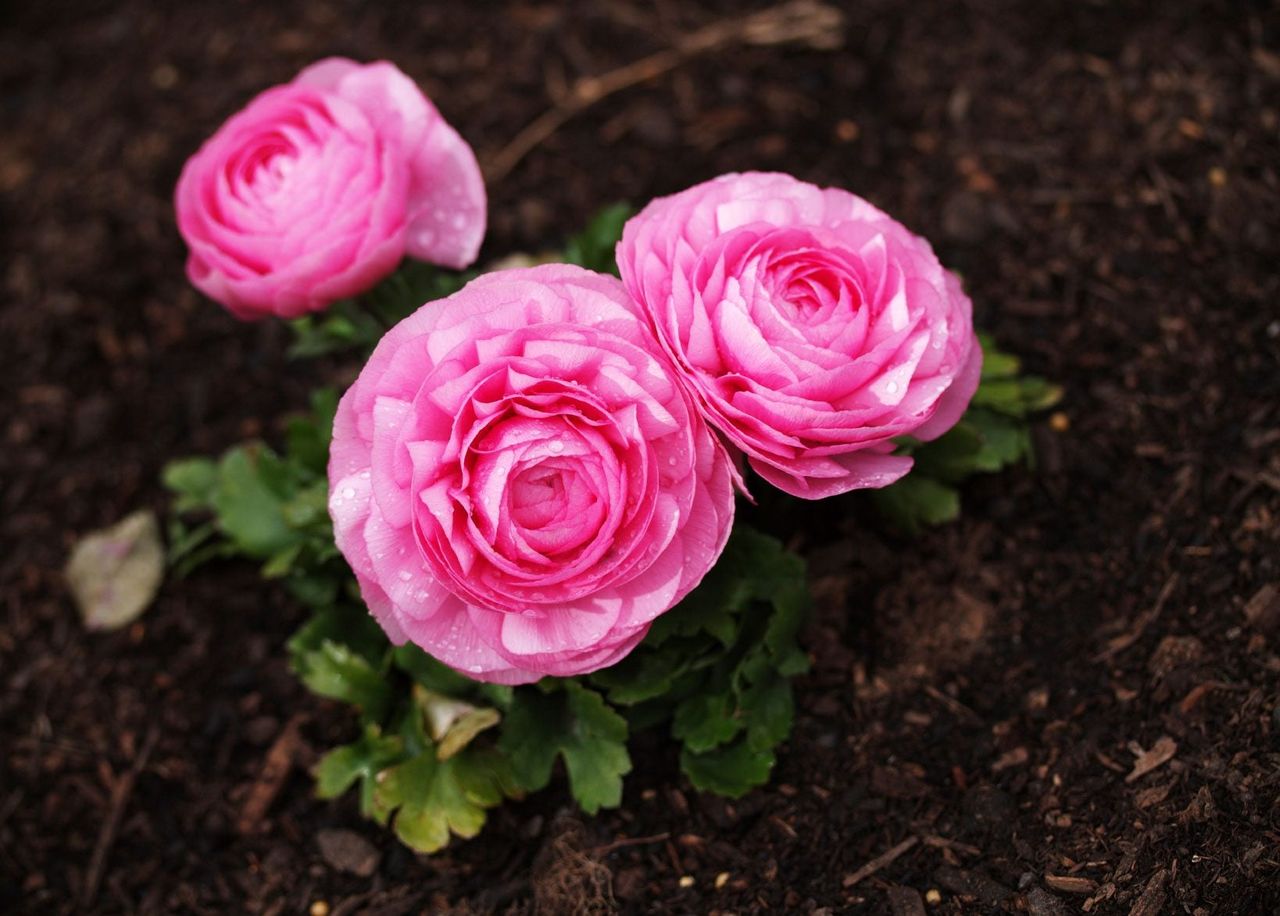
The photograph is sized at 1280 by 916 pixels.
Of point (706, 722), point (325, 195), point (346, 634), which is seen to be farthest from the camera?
point (346, 634)

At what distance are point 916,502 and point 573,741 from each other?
2.19 feet

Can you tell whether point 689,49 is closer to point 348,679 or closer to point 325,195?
point 325,195

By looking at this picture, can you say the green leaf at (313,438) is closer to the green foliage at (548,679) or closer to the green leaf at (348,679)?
the green foliage at (548,679)

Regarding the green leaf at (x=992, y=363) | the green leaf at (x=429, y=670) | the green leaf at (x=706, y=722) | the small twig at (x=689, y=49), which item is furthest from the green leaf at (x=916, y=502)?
the small twig at (x=689, y=49)

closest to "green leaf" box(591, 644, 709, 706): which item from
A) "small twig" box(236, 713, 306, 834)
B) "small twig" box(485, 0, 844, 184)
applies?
"small twig" box(236, 713, 306, 834)

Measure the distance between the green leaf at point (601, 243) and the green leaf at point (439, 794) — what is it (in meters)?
0.86

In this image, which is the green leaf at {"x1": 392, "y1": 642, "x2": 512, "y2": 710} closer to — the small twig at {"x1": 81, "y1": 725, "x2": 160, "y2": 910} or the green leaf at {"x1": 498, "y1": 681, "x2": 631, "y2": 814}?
the green leaf at {"x1": 498, "y1": 681, "x2": 631, "y2": 814}

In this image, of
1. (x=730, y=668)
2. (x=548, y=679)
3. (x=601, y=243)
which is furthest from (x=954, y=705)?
(x=601, y=243)

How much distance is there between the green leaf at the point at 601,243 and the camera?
2.11 m

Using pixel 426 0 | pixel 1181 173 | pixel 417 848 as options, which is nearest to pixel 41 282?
pixel 426 0

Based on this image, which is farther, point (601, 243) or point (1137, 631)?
point (601, 243)

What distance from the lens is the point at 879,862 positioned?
5.76 feet

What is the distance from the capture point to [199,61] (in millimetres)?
3225

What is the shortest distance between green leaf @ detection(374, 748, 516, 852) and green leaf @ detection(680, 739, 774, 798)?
28 cm
